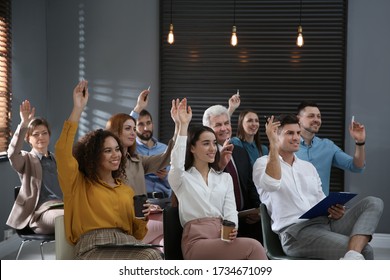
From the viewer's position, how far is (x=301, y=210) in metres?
3.68

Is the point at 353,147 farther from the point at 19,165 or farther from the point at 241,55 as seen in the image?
the point at 19,165

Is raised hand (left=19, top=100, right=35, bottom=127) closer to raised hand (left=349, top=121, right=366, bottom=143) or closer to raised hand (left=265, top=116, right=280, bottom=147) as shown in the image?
raised hand (left=265, top=116, right=280, bottom=147)

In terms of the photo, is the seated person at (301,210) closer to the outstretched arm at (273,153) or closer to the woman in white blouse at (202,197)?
the outstretched arm at (273,153)

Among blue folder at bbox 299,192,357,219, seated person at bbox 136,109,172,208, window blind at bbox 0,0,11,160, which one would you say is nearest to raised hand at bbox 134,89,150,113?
seated person at bbox 136,109,172,208

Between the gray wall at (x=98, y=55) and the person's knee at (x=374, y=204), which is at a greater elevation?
the gray wall at (x=98, y=55)

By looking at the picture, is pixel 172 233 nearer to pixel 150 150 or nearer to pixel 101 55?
pixel 150 150

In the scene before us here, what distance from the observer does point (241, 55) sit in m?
6.49

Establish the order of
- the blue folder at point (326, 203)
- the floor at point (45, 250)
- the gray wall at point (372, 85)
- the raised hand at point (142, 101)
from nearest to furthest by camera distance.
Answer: the blue folder at point (326, 203), the raised hand at point (142, 101), the floor at point (45, 250), the gray wall at point (372, 85)

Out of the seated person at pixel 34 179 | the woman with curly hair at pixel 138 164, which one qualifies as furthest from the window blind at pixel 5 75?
the woman with curly hair at pixel 138 164

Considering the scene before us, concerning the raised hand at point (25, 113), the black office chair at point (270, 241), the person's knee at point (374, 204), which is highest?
the raised hand at point (25, 113)

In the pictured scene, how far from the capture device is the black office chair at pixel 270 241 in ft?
11.9

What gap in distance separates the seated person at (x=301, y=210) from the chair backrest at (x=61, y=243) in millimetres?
1182

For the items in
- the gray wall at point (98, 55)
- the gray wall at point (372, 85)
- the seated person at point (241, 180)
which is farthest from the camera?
the gray wall at point (98, 55)
